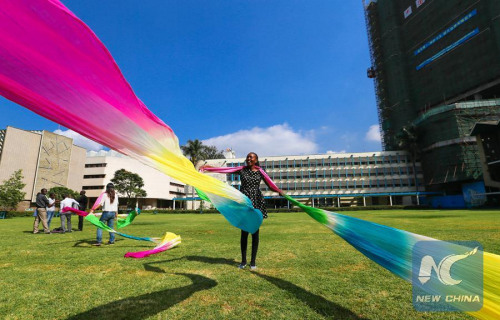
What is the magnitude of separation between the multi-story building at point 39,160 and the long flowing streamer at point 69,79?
7930 centimetres

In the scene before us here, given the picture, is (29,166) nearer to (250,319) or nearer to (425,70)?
(250,319)

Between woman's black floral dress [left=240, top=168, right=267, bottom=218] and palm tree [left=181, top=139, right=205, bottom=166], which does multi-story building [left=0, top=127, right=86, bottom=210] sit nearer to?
palm tree [left=181, top=139, right=205, bottom=166]

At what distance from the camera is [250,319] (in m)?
2.74

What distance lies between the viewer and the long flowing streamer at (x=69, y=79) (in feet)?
5.99

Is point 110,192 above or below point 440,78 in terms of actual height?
below

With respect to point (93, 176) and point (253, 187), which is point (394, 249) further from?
point (93, 176)

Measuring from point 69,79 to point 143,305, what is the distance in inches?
104

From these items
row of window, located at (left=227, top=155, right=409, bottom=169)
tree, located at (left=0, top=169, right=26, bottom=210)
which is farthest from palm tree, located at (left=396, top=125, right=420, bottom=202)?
tree, located at (left=0, top=169, right=26, bottom=210)

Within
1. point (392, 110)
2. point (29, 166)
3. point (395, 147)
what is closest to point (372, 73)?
point (392, 110)

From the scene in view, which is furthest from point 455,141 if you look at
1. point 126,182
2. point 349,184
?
point 126,182

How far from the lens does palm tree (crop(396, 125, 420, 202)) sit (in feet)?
204

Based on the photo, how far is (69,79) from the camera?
207cm

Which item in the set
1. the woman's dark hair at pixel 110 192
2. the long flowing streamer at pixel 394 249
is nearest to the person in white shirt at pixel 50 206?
the woman's dark hair at pixel 110 192

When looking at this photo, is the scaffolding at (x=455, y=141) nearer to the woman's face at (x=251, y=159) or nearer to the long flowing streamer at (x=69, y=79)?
the woman's face at (x=251, y=159)
